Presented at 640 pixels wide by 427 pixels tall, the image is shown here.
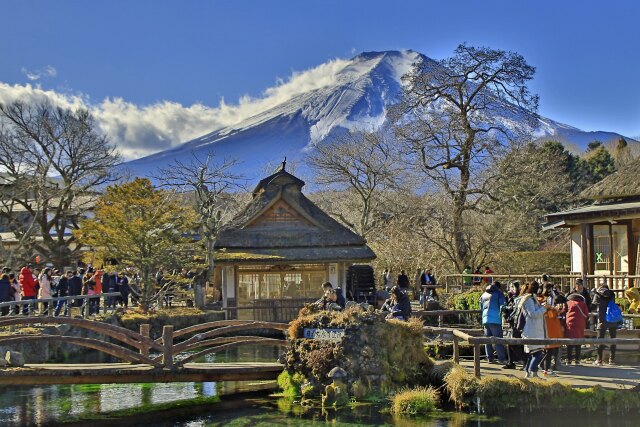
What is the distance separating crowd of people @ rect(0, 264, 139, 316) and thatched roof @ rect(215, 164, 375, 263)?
4.03 metres

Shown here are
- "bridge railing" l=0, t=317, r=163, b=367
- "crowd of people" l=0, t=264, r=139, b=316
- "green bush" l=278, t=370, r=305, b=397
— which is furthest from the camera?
"crowd of people" l=0, t=264, r=139, b=316

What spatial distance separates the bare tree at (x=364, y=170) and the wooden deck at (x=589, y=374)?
26856 millimetres

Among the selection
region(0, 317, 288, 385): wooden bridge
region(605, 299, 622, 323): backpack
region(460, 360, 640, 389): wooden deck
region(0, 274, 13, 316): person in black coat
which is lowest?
region(460, 360, 640, 389): wooden deck

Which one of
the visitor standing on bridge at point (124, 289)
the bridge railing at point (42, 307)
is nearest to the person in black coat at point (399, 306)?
the bridge railing at point (42, 307)

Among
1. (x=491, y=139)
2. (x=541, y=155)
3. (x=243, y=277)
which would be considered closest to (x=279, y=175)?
(x=243, y=277)

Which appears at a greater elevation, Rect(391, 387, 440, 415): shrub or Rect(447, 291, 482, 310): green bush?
Rect(447, 291, 482, 310): green bush

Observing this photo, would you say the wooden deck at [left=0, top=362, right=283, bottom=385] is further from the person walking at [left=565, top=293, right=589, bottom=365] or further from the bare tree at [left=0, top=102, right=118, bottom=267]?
the bare tree at [left=0, top=102, right=118, bottom=267]

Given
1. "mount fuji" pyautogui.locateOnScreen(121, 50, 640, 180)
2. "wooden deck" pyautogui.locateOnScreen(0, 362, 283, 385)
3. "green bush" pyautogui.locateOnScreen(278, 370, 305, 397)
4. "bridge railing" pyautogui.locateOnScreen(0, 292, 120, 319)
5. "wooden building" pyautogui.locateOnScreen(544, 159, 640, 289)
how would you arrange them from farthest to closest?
"mount fuji" pyautogui.locateOnScreen(121, 50, 640, 180), "wooden building" pyautogui.locateOnScreen(544, 159, 640, 289), "bridge railing" pyautogui.locateOnScreen(0, 292, 120, 319), "green bush" pyautogui.locateOnScreen(278, 370, 305, 397), "wooden deck" pyautogui.locateOnScreen(0, 362, 283, 385)

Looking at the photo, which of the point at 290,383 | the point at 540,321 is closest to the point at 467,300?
the point at 290,383

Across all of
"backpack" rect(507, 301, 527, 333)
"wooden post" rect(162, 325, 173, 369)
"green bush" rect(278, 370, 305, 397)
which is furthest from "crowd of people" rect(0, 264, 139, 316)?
"backpack" rect(507, 301, 527, 333)

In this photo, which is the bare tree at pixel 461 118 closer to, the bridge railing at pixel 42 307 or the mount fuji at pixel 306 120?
the bridge railing at pixel 42 307

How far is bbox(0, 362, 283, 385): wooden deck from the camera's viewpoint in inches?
569

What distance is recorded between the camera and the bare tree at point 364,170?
42.5 meters

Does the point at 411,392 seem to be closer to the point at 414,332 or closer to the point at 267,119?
the point at 414,332
